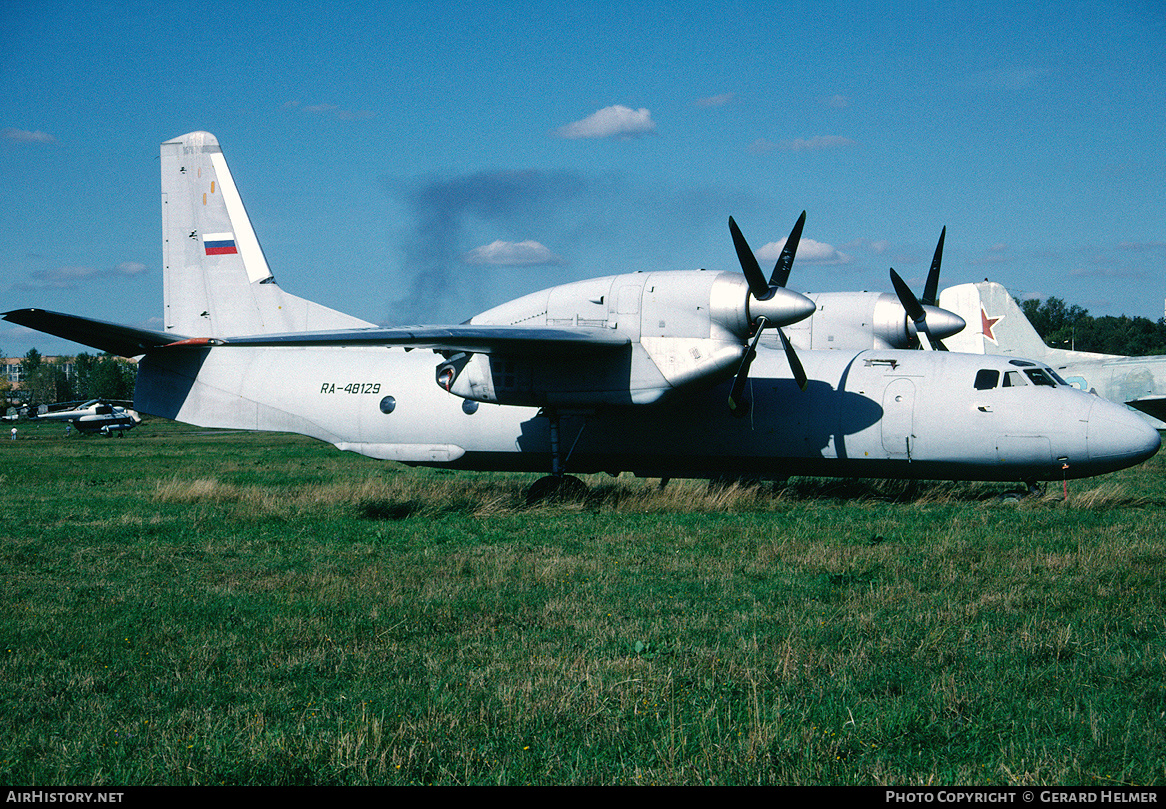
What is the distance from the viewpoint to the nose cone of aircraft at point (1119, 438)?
49.5ft

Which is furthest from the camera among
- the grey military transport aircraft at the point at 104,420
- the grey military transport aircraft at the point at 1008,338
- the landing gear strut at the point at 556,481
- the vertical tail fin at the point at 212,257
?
the grey military transport aircraft at the point at 104,420

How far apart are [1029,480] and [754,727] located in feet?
42.7

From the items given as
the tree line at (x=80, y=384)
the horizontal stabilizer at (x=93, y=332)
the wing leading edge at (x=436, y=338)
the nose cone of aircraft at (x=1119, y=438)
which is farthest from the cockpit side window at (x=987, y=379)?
the tree line at (x=80, y=384)

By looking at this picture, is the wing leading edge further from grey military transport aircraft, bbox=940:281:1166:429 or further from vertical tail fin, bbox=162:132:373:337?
grey military transport aircraft, bbox=940:281:1166:429

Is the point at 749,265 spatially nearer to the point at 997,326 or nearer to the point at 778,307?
the point at 778,307

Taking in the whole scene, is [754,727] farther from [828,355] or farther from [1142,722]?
[828,355]

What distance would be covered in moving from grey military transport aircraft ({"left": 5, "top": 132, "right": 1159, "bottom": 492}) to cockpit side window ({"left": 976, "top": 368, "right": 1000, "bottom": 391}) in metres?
0.05

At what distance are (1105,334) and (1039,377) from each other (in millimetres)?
112715

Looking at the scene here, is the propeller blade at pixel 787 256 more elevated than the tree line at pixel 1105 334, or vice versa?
the tree line at pixel 1105 334

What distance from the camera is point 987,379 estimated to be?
16172 mm

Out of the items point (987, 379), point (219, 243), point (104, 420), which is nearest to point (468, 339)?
point (987, 379)

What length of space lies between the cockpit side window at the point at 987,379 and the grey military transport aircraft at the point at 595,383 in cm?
5

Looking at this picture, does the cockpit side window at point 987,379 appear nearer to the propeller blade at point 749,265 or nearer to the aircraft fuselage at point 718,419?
the aircraft fuselage at point 718,419
